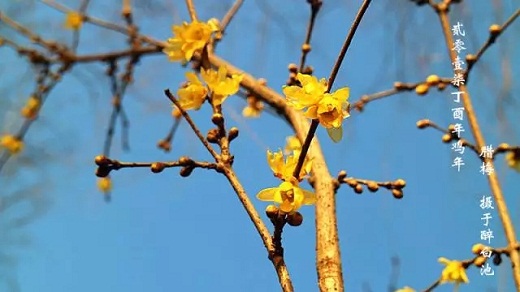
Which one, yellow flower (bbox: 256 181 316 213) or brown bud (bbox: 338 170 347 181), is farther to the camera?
brown bud (bbox: 338 170 347 181)

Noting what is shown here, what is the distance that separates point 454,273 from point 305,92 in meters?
0.49

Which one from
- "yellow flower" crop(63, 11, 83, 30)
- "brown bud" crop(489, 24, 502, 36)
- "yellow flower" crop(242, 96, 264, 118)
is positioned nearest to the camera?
"brown bud" crop(489, 24, 502, 36)

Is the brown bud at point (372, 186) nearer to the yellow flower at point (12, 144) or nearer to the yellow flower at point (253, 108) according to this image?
the yellow flower at point (253, 108)

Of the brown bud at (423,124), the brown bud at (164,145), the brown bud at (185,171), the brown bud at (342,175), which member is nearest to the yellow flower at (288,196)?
the brown bud at (185,171)

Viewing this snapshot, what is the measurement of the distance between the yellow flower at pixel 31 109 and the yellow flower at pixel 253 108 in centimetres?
69

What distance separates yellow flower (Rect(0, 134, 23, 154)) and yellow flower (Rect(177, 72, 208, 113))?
1.15 meters

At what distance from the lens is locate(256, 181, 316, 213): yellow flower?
552mm

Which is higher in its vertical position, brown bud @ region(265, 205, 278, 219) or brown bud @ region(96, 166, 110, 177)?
brown bud @ region(96, 166, 110, 177)

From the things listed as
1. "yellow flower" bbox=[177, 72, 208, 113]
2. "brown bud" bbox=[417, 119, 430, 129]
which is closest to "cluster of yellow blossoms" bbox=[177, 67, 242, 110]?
"yellow flower" bbox=[177, 72, 208, 113]

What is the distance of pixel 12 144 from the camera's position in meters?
1.76

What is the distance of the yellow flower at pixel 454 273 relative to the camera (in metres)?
0.93

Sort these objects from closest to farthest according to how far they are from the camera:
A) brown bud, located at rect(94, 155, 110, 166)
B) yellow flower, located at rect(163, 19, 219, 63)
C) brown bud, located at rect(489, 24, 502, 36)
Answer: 1. brown bud, located at rect(94, 155, 110, 166)
2. yellow flower, located at rect(163, 19, 219, 63)
3. brown bud, located at rect(489, 24, 502, 36)

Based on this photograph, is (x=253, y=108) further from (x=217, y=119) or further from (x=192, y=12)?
(x=217, y=119)

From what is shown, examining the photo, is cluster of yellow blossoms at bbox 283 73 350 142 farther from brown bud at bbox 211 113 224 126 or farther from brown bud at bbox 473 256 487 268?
brown bud at bbox 473 256 487 268
